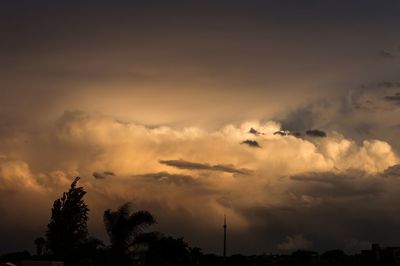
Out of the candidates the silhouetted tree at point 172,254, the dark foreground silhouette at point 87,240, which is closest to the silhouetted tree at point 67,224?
the dark foreground silhouette at point 87,240

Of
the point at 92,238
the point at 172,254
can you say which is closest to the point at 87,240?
the point at 92,238

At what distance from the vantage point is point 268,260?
144m

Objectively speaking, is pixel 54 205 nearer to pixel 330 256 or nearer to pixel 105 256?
pixel 105 256

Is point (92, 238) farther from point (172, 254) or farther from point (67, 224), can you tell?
point (172, 254)

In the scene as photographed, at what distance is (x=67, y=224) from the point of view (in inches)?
1895

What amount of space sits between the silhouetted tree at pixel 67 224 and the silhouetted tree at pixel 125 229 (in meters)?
7.17

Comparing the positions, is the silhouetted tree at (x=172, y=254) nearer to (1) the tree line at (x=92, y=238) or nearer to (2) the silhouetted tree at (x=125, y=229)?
(1) the tree line at (x=92, y=238)

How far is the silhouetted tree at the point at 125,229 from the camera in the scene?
41.1m

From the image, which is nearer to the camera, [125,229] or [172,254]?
[125,229]

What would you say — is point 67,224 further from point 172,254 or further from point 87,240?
point 172,254

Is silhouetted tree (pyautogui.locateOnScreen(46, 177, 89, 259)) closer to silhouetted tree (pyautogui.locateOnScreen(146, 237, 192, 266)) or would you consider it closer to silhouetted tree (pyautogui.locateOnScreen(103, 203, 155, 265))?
silhouetted tree (pyautogui.locateOnScreen(103, 203, 155, 265))

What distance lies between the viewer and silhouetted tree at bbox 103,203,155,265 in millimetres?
41094

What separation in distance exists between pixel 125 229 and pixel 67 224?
8943 mm

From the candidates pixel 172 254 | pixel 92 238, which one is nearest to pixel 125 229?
pixel 92 238
